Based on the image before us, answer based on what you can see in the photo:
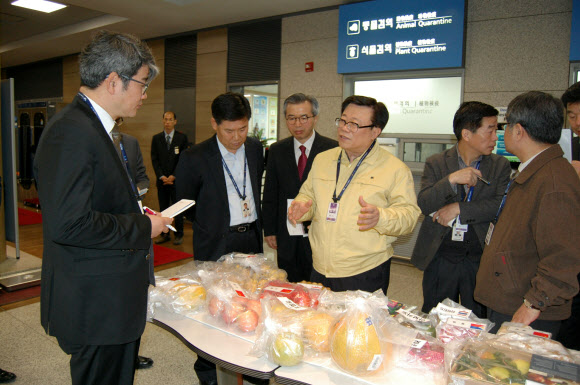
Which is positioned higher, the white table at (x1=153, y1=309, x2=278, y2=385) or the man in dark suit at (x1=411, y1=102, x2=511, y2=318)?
the man in dark suit at (x1=411, y1=102, x2=511, y2=318)

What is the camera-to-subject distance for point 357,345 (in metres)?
1.25

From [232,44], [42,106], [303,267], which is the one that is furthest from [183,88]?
[303,267]

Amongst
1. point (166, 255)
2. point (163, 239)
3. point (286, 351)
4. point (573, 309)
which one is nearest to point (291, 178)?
point (286, 351)

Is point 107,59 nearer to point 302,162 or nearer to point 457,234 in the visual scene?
point 302,162

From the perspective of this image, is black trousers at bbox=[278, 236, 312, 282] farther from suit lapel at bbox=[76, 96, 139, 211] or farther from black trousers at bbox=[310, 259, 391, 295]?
suit lapel at bbox=[76, 96, 139, 211]

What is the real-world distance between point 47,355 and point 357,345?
270cm

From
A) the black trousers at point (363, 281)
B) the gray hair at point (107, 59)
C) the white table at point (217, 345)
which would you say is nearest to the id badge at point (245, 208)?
the black trousers at point (363, 281)

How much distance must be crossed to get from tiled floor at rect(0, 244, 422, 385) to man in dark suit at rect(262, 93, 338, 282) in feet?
3.36

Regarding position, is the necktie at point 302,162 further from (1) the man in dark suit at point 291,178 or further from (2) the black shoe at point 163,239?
(2) the black shoe at point 163,239

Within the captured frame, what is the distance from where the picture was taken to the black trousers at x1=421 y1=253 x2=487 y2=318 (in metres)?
2.32

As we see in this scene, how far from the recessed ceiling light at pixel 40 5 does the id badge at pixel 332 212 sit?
6687 millimetres

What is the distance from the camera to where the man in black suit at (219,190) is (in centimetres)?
248

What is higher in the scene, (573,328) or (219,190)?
(219,190)

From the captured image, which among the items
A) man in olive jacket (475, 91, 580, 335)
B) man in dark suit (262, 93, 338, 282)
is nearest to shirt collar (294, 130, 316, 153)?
man in dark suit (262, 93, 338, 282)
